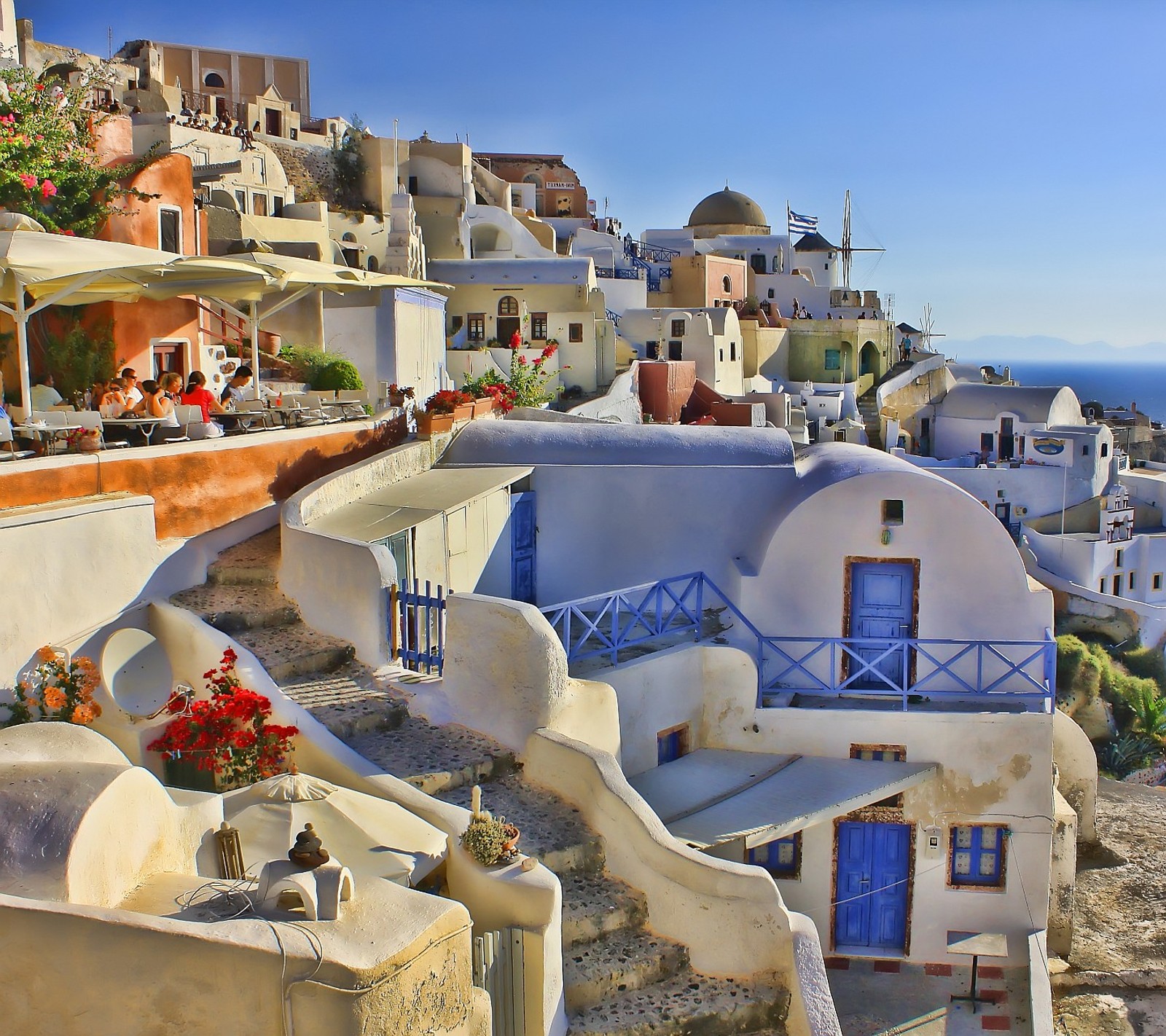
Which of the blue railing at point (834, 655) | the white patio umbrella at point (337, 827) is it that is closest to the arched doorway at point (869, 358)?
the blue railing at point (834, 655)

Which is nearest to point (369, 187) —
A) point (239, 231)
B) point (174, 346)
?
point (239, 231)

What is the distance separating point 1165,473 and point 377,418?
4895 cm

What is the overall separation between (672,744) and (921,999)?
4192mm

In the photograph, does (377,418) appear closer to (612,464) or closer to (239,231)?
(612,464)

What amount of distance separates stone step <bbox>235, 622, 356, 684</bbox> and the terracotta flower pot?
473 centimetres

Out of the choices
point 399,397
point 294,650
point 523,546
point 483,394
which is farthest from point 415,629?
point 483,394

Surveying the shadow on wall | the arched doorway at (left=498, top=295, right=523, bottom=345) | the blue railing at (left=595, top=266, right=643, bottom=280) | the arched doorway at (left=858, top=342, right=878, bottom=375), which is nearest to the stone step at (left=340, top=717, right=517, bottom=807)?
the shadow on wall

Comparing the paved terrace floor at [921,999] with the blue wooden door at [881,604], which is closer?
the paved terrace floor at [921,999]

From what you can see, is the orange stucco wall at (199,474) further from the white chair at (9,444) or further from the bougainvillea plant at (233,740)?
the bougainvillea plant at (233,740)

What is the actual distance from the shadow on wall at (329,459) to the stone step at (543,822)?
5.14m

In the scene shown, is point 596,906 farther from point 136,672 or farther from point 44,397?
point 44,397

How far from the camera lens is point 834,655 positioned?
14984mm

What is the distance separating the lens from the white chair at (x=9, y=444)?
10.8 metres

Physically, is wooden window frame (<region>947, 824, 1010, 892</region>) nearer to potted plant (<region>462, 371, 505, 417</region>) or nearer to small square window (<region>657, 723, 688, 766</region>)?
small square window (<region>657, 723, 688, 766</region>)
